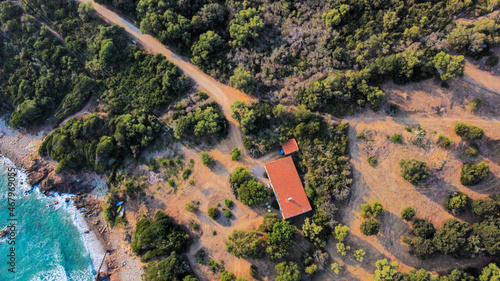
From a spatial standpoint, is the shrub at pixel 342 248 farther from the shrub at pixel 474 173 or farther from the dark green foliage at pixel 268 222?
the shrub at pixel 474 173

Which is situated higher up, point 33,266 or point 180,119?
point 180,119

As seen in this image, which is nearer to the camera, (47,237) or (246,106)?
(246,106)

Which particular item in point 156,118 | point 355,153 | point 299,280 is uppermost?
point 156,118

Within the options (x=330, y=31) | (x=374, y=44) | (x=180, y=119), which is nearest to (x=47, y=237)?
(x=180, y=119)

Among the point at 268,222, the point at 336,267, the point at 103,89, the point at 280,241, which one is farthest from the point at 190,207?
the point at 103,89

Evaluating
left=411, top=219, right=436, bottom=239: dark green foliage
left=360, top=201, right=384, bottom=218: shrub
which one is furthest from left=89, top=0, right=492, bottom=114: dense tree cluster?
left=411, top=219, right=436, bottom=239: dark green foliage

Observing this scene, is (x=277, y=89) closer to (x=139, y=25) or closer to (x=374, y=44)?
(x=374, y=44)

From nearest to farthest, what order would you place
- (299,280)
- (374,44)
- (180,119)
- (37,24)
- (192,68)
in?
(299,280), (374,44), (180,119), (192,68), (37,24)
